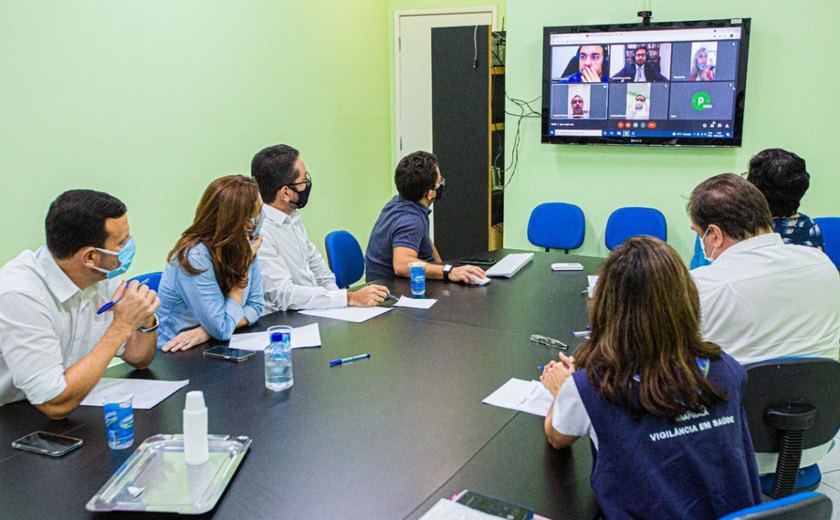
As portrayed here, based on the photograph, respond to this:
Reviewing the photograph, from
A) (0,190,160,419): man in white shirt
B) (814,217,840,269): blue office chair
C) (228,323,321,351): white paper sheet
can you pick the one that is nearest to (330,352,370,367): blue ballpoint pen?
(228,323,321,351): white paper sheet

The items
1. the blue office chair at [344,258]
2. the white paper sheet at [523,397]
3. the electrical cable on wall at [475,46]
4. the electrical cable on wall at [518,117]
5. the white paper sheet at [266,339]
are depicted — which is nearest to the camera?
the white paper sheet at [523,397]

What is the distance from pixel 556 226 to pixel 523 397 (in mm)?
3361

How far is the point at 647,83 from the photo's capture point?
479 centimetres

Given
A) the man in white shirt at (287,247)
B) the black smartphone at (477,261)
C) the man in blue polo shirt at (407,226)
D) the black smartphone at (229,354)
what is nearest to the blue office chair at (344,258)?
the man in blue polo shirt at (407,226)

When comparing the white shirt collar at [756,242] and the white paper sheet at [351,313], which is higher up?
the white shirt collar at [756,242]

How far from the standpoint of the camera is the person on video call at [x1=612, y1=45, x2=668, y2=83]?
15.6 ft

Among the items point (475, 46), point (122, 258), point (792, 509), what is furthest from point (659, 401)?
point (475, 46)

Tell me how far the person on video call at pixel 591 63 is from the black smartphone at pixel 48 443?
426 centimetres

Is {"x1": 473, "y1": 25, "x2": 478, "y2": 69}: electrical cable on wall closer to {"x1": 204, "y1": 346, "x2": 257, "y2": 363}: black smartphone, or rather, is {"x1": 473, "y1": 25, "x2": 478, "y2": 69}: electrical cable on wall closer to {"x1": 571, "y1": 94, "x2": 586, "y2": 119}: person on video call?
{"x1": 571, "y1": 94, "x2": 586, "y2": 119}: person on video call

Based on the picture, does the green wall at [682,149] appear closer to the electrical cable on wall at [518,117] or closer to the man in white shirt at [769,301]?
the electrical cable on wall at [518,117]

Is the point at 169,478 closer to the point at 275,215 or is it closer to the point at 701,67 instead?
the point at 275,215

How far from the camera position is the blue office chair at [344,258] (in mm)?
3828

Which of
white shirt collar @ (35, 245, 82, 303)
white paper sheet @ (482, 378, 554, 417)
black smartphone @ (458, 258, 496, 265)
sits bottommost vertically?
white paper sheet @ (482, 378, 554, 417)

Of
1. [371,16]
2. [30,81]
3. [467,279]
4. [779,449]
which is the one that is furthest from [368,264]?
[371,16]
